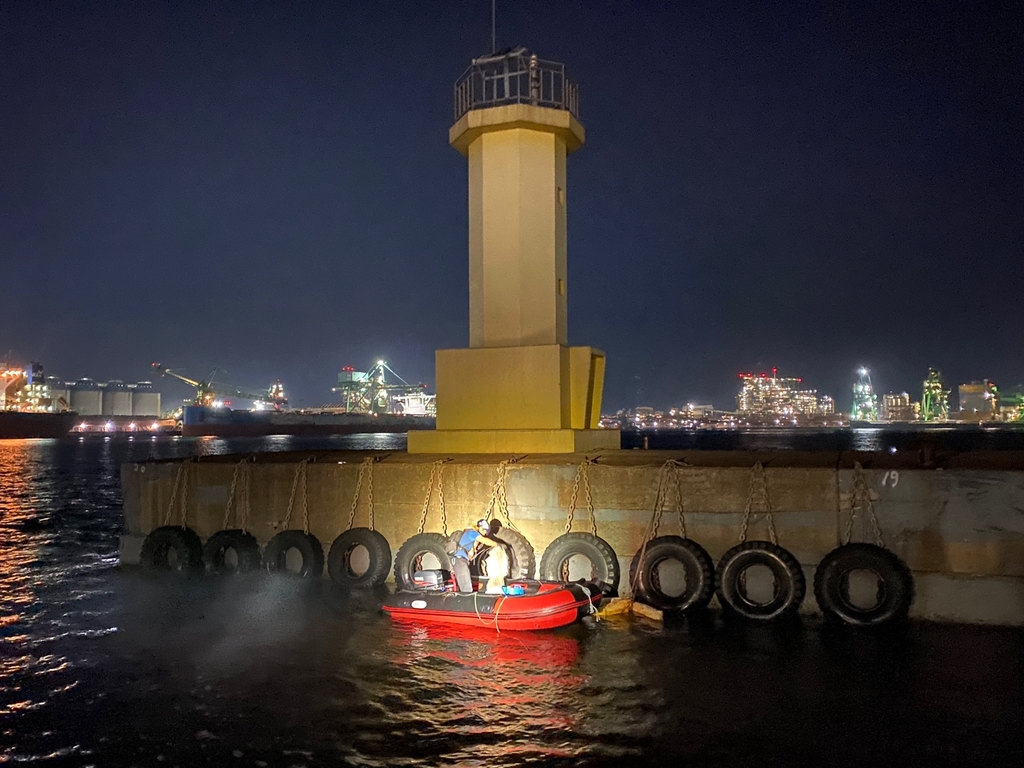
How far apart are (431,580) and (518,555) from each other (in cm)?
141

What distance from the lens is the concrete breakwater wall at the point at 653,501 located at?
34.4 feet

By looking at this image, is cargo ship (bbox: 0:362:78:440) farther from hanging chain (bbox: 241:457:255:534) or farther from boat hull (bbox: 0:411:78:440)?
hanging chain (bbox: 241:457:255:534)

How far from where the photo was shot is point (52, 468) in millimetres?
59625

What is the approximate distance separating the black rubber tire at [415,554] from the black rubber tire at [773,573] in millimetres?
4272

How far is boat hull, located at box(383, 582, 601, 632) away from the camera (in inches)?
427

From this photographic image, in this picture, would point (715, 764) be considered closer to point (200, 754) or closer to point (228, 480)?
point (200, 754)

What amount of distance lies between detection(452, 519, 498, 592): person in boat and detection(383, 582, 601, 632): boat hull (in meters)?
0.21

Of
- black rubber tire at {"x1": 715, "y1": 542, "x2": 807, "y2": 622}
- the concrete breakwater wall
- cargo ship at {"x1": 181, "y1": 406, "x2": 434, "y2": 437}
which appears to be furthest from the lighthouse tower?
cargo ship at {"x1": 181, "y1": 406, "x2": 434, "y2": 437}

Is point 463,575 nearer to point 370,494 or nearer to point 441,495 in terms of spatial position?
point 441,495

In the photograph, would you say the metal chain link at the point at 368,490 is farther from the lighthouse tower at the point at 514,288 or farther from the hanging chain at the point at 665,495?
the hanging chain at the point at 665,495

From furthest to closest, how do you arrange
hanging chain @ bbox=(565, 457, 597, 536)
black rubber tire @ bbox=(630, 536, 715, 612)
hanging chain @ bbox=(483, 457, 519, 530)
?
hanging chain @ bbox=(483, 457, 519, 530), hanging chain @ bbox=(565, 457, 597, 536), black rubber tire @ bbox=(630, 536, 715, 612)

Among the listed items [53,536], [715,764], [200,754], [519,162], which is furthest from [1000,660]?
[53,536]

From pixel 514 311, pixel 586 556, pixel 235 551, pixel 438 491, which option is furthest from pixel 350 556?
pixel 514 311

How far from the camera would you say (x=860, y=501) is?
10977 millimetres
